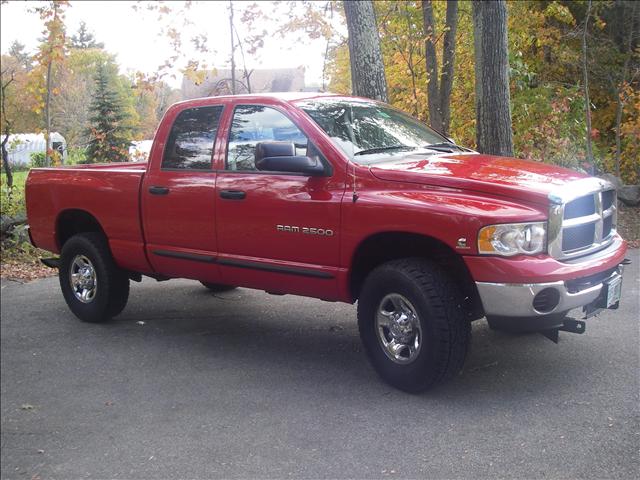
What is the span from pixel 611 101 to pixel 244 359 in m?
14.8

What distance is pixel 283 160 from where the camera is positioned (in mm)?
4754

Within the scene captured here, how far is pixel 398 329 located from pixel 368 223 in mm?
739

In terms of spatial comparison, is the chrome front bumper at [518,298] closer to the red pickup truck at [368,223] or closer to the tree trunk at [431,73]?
the red pickup truck at [368,223]

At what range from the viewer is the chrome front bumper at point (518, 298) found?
13.2 feet

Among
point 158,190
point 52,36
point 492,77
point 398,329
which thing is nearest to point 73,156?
point 52,36

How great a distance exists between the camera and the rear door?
565cm

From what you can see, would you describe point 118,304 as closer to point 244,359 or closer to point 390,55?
point 244,359

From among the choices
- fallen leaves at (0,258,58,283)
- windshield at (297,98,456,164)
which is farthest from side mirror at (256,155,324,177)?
fallen leaves at (0,258,58,283)

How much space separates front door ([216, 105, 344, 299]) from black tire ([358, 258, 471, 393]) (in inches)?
17.8

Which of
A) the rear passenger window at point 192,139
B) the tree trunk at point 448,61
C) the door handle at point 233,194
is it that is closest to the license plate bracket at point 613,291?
the door handle at point 233,194

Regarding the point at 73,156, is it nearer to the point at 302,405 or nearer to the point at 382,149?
the point at 382,149

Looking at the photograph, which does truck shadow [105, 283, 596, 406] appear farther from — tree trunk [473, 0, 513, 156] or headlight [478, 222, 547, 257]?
tree trunk [473, 0, 513, 156]

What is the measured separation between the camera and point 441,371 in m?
4.34

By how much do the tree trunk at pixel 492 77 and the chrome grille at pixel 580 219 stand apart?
4098 mm
